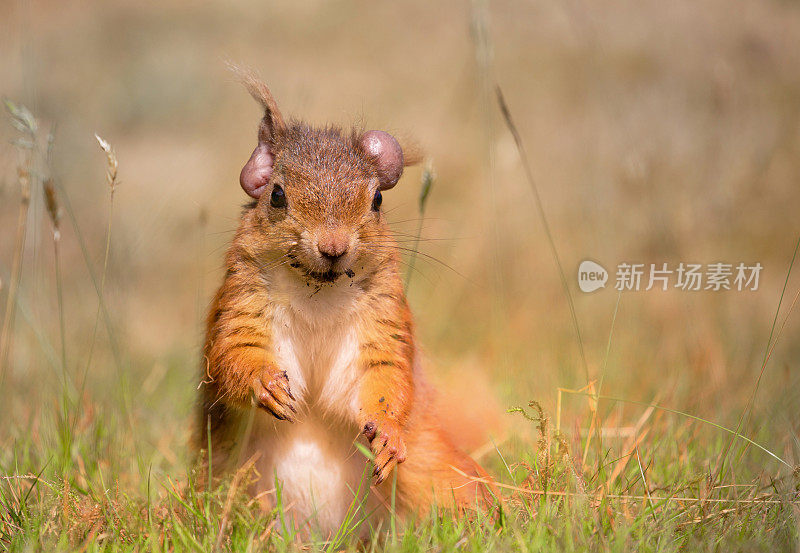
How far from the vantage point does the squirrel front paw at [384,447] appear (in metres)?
2.35

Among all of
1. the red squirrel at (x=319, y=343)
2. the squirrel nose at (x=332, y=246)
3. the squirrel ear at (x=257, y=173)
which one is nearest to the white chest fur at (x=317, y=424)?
the red squirrel at (x=319, y=343)

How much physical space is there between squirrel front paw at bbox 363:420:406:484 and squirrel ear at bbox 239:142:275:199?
2.80 feet

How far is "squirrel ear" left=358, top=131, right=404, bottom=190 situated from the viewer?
2.57 metres

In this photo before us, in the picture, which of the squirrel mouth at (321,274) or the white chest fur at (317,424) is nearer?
the squirrel mouth at (321,274)

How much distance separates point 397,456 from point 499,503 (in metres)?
0.35

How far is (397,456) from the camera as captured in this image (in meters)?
→ 2.37

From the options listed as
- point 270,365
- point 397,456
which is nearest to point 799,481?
point 397,456

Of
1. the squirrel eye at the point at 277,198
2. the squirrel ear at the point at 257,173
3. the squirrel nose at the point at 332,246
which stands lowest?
the squirrel nose at the point at 332,246

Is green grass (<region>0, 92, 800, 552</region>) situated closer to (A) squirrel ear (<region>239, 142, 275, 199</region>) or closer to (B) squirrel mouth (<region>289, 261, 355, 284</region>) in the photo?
(A) squirrel ear (<region>239, 142, 275, 199</region>)

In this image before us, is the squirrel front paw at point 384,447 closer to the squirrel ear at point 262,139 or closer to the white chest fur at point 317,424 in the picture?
the white chest fur at point 317,424

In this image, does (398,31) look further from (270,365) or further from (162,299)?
(270,365)

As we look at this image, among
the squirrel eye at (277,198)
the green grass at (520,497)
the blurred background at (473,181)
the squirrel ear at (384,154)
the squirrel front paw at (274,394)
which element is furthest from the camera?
the blurred background at (473,181)

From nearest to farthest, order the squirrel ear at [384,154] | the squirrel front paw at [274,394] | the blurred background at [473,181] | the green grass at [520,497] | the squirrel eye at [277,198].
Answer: the green grass at [520,497]
the squirrel front paw at [274,394]
the squirrel eye at [277,198]
the squirrel ear at [384,154]
the blurred background at [473,181]

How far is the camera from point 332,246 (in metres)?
2.26
